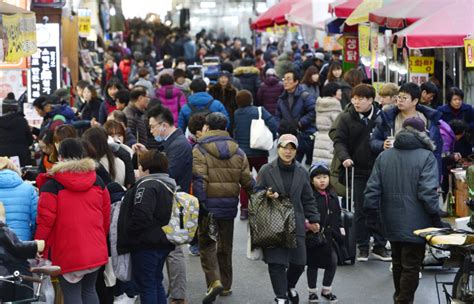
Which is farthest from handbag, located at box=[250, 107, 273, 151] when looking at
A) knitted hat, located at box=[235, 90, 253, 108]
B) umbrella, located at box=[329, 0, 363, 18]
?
umbrella, located at box=[329, 0, 363, 18]

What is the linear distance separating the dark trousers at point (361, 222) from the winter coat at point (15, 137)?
489 cm

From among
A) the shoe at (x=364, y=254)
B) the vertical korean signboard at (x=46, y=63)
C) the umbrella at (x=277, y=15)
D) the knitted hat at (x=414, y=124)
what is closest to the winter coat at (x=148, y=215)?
the knitted hat at (x=414, y=124)

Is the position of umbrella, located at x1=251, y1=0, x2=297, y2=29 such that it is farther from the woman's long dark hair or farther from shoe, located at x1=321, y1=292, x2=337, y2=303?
the woman's long dark hair

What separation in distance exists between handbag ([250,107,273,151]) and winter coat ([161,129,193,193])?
13.7 ft

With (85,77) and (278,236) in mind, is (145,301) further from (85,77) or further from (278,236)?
(85,77)

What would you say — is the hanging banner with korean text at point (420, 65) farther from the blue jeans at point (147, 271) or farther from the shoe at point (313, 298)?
the blue jeans at point (147, 271)

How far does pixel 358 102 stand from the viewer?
12.9 meters

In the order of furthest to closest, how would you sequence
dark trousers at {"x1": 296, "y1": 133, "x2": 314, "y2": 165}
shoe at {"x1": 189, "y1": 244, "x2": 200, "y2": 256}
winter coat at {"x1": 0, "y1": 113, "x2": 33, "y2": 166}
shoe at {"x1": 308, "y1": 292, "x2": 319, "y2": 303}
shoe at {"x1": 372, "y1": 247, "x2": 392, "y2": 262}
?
dark trousers at {"x1": 296, "y1": 133, "x2": 314, "y2": 165}, winter coat at {"x1": 0, "y1": 113, "x2": 33, "y2": 166}, shoe at {"x1": 189, "y1": 244, "x2": 200, "y2": 256}, shoe at {"x1": 372, "y1": 247, "x2": 392, "y2": 262}, shoe at {"x1": 308, "y1": 292, "x2": 319, "y2": 303}

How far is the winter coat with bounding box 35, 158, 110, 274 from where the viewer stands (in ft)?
29.0

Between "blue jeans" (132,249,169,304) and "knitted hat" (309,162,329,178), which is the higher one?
"knitted hat" (309,162,329,178)

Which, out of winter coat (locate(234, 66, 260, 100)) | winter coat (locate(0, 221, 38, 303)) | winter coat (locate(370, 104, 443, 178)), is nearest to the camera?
winter coat (locate(0, 221, 38, 303))

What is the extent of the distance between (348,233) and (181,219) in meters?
3.14

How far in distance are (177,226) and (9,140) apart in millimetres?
6320

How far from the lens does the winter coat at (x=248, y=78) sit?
73.6 ft
